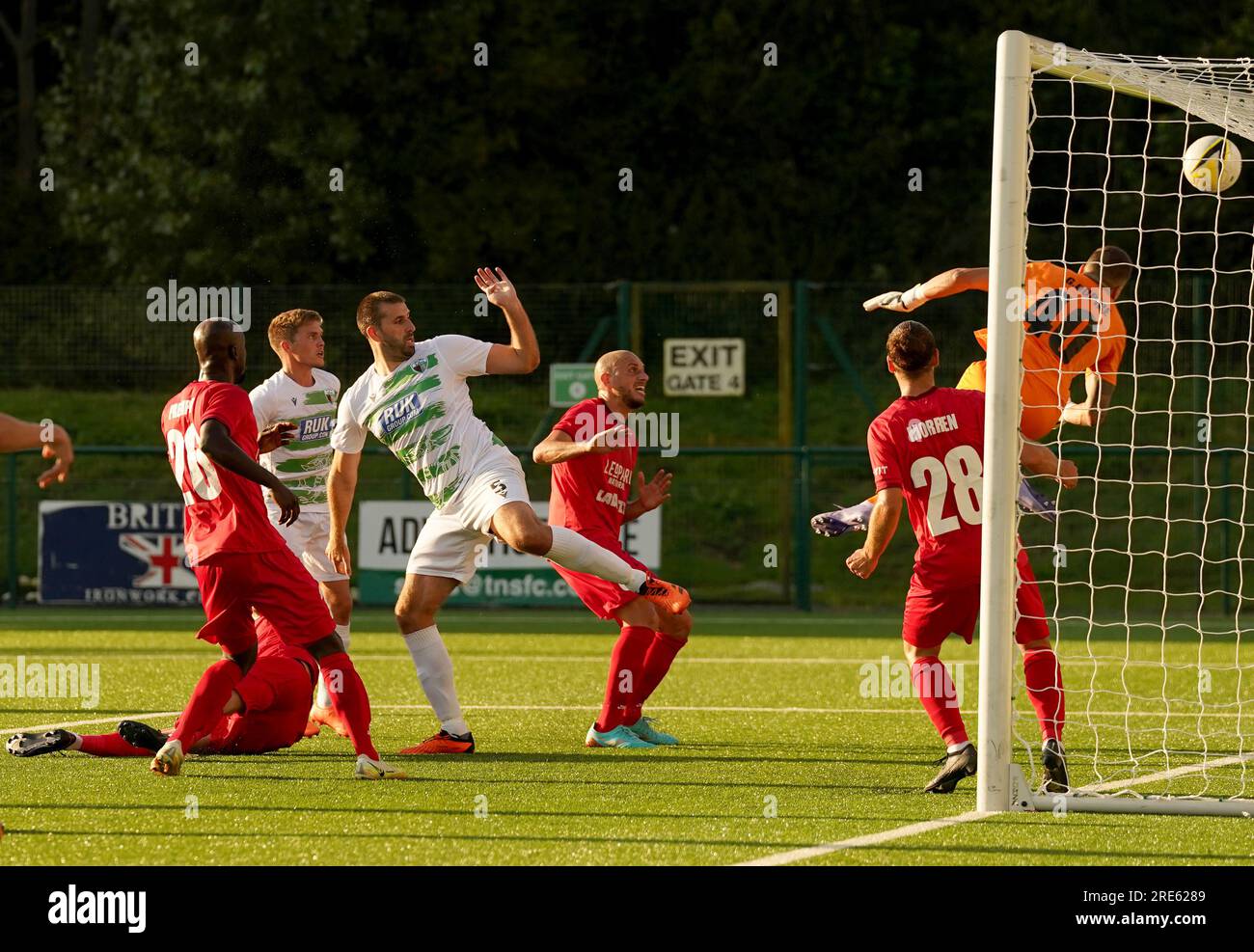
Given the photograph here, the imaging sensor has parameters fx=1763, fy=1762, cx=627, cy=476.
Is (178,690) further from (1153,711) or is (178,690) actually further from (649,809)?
(1153,711)

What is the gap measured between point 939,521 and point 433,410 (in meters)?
2.29

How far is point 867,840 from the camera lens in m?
5.84

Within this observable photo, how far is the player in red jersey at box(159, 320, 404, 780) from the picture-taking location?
7.01 metres

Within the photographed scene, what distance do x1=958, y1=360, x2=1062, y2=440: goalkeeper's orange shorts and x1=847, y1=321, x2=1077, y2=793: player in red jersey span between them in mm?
807

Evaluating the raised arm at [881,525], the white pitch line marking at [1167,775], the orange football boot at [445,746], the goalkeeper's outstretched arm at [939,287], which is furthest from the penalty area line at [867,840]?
the orange football boot at [445,746]

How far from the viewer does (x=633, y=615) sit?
8.20 metres

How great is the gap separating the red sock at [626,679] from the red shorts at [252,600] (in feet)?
5.08

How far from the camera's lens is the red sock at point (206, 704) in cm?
699

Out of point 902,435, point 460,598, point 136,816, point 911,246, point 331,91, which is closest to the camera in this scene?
point 136,816

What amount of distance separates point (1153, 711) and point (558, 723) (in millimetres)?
3374

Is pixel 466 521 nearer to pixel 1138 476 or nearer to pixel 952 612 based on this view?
pixel 952 612

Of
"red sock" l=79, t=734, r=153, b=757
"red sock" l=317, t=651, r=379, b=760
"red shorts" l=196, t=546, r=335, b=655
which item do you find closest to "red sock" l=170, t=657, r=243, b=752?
"red shorts" l=196, t=546, r=335, b=655

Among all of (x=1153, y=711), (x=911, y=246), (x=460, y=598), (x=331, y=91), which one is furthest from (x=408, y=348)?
(x=911, y=246)

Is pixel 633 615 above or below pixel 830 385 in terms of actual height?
below
